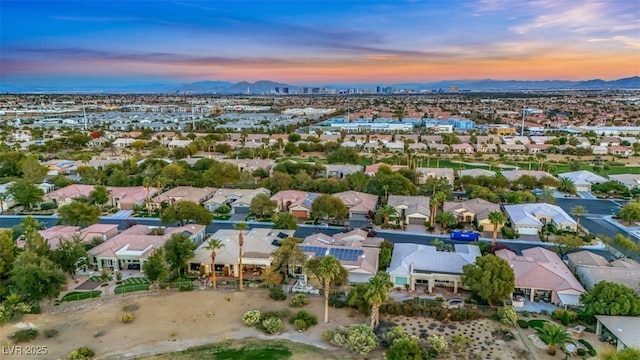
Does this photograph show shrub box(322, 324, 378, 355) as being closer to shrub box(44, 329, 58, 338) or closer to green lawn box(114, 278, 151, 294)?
green lawn box(114, 278, 151, 294)

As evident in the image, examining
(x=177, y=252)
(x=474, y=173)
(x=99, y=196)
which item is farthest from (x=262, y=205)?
(x=474, y=173)

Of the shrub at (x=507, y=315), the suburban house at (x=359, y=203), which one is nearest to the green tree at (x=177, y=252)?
the suburban house at (x=359, y=203)

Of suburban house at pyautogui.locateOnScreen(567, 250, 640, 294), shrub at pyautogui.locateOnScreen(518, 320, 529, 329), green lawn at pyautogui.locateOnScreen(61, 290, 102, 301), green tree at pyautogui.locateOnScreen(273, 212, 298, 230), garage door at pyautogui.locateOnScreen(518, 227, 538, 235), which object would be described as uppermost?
green tree at pyautogui.locateOnScreen(273, 212, 298, 230)

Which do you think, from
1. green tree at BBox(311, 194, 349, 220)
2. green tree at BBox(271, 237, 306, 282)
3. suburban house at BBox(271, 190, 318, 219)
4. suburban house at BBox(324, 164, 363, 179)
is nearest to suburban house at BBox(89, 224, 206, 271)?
green tree at BBox(271, 237, 306, 282)

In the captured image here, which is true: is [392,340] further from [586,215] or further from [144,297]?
[586,215]

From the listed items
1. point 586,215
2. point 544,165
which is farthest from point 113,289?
point 544,165

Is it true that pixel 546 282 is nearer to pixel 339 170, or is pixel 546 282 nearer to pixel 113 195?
pixel 339 170
